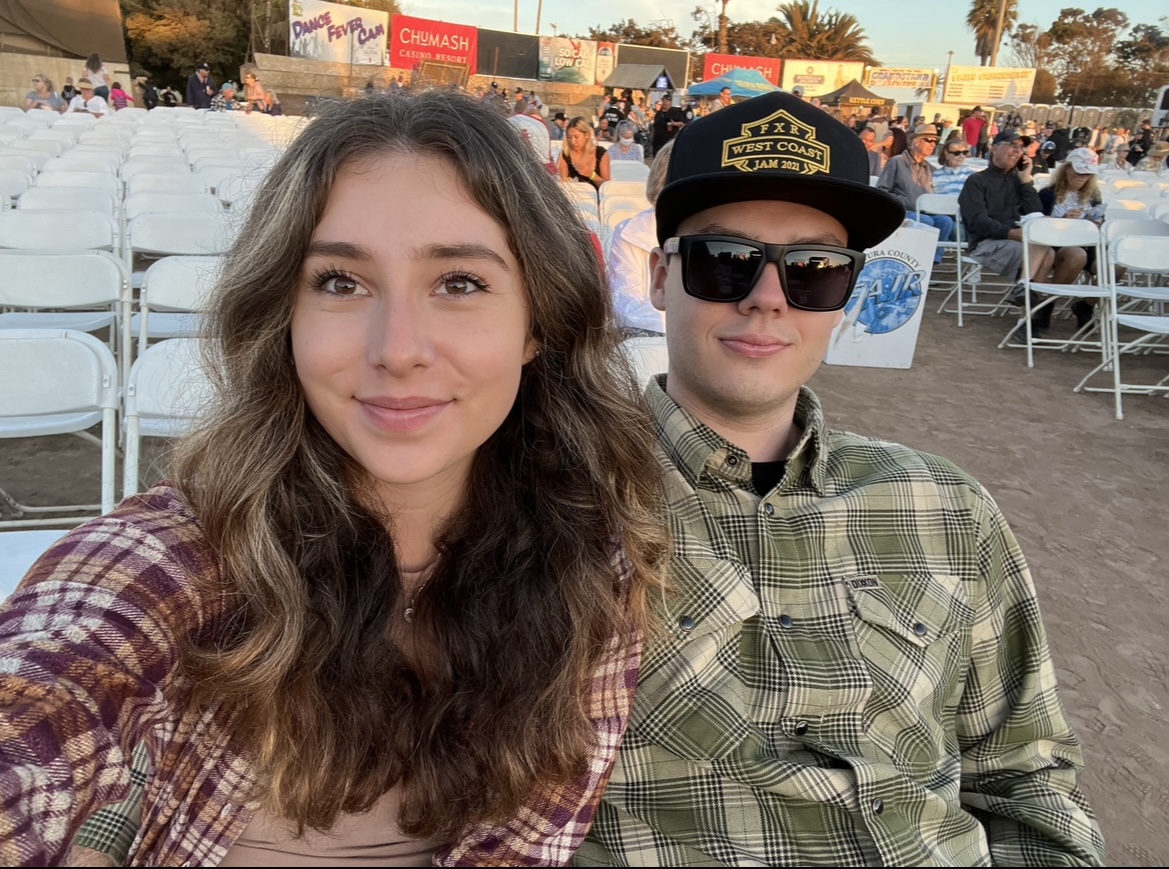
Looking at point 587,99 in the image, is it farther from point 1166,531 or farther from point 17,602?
point 17,602

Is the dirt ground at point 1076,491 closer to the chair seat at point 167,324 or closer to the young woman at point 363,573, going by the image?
the chair seat at point 167,324

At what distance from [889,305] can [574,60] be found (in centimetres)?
3075

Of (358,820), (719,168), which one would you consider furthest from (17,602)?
(719,168)

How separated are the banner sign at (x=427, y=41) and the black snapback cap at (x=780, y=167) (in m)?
31.2

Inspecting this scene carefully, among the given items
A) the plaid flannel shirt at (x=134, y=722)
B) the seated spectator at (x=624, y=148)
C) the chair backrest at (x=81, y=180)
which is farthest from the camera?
the seated spectator at (x=624, y=148)

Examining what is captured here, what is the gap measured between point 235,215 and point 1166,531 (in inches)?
188

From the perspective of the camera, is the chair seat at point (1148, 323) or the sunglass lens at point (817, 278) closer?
the sunglass lens at point (817, 278)

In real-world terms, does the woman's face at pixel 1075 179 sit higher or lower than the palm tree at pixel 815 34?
lower

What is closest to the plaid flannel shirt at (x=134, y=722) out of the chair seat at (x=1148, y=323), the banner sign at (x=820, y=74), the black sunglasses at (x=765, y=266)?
the black sunglasses at (x=765, y=266)

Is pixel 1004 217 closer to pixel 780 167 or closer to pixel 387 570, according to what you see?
pixel 780 167

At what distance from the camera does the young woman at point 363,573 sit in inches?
45.9

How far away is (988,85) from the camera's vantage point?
30906mm

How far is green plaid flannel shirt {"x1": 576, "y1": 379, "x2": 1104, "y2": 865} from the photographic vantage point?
4.51ft

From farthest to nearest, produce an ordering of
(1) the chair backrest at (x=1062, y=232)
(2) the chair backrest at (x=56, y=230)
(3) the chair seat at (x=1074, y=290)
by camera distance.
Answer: (1) the chair backrest at (x=1062, y=232), (3) the chair seat at (x=1074, y=290), (2) the chair backrest at (x=56, y=230)
